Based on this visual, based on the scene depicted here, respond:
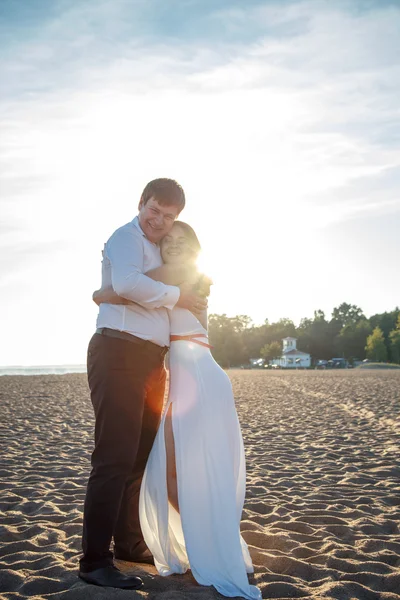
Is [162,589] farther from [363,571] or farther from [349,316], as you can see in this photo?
[349,316]

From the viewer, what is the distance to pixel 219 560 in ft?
11.1

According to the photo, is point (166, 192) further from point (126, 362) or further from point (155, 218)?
point (126, 362)

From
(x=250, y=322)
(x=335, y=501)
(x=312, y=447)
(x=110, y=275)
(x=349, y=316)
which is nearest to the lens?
(x=110, y=275)

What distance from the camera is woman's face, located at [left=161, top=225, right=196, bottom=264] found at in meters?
3.76

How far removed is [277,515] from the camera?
521 cm

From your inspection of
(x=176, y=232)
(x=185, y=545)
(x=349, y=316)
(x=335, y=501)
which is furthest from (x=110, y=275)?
(x=349, y=316)

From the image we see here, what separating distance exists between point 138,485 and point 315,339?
391 feet

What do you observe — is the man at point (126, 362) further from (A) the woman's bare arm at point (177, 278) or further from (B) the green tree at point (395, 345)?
(B) the green tree at point (395, 345)

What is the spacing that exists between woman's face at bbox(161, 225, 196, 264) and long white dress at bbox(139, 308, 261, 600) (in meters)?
0.34

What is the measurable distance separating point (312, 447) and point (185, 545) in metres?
5.99

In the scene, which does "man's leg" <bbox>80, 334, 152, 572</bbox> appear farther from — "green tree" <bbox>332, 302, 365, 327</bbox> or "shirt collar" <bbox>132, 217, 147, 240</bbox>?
"green tree" <bbox>332, 302, 365, 327</bbox>

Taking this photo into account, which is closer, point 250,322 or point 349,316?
point 250,322

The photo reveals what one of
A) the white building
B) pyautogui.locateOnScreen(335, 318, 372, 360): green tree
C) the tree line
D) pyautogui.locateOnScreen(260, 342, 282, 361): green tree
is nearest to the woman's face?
the tree line

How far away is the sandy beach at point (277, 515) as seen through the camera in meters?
3.50
